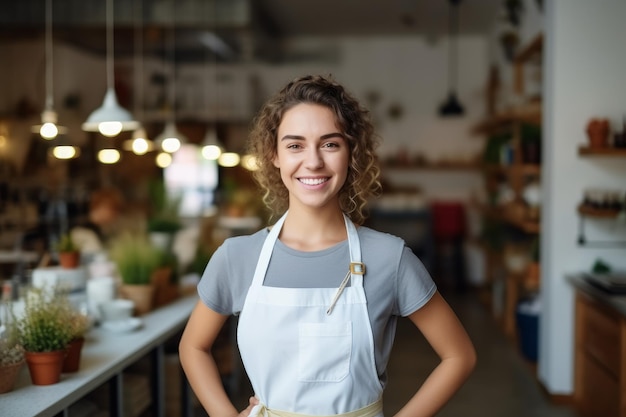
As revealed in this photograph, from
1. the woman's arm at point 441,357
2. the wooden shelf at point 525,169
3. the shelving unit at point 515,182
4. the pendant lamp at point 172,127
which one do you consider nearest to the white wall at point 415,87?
the pendant lamp at point 172,127

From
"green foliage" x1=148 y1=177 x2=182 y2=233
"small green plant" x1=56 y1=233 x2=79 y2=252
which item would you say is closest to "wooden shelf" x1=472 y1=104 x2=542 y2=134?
"green foliage" x1=148 y1=177 x2=182 y2=233

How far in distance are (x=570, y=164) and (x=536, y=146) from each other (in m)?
1.15

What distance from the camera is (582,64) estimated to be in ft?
16.4

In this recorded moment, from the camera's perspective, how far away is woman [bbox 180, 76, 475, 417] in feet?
6.08

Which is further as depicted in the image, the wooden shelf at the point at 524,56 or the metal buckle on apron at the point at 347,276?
the wooden shelf at the point at 524,56

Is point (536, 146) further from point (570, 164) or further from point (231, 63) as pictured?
point (231, 63)

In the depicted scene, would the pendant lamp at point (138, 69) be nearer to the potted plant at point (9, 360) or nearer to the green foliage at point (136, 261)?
the green foliage at point (136, 261)

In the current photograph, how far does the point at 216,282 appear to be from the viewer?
1.96 metres

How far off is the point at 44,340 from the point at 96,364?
14.3 inches

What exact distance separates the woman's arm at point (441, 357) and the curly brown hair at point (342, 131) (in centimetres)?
33

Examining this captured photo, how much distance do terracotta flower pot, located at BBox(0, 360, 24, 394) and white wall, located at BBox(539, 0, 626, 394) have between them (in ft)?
12.1

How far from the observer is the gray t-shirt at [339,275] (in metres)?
1.87

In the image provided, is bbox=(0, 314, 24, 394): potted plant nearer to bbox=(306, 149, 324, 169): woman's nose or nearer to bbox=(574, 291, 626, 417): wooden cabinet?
bbox=(306, 149, 324, 169): woman's nose

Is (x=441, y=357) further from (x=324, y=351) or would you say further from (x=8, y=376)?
(x=8, y=376)
